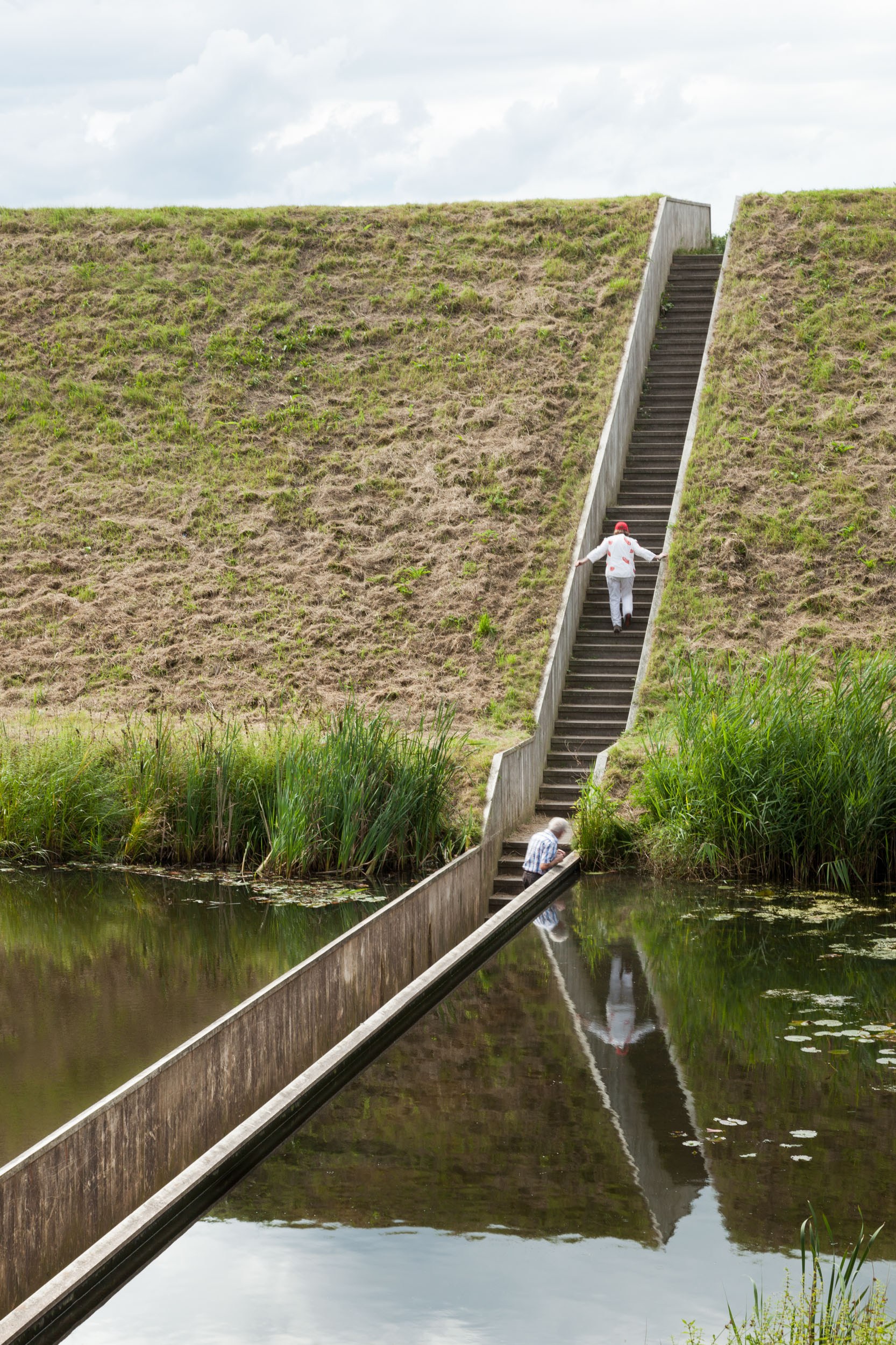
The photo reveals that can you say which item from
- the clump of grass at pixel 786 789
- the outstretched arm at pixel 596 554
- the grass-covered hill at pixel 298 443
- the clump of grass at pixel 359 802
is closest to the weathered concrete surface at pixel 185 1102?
the clump of grass at pixel 359 802

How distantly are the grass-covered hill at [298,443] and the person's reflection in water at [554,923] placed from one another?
13.7 feet

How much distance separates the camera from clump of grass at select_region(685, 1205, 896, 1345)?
4203mm

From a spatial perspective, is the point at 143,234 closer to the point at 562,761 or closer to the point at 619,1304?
the point at 562,761

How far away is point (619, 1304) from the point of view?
15.1ft

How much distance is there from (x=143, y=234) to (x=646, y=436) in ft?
38.4

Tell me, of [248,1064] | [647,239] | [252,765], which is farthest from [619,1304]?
[647,239]

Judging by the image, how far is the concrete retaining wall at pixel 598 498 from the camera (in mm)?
13117

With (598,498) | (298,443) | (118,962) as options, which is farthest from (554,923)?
(298,443)

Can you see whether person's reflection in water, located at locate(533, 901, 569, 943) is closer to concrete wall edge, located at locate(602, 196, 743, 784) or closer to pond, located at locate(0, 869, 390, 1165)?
pond, located at locate(0, 869, 390, 1165)

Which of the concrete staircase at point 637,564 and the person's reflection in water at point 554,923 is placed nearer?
the person's reflection in water at point 554,923

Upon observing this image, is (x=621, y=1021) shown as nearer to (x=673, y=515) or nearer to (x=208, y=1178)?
(x=208, y=1178)

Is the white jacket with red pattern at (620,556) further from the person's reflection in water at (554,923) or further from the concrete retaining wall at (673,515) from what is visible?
the person's reflection in water at (554,923)

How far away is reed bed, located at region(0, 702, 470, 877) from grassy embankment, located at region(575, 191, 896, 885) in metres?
1.65

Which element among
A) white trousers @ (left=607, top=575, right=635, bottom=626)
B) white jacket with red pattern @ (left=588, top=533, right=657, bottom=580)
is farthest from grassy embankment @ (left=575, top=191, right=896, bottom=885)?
white jacket with red pattern @ (left=588, top=533, right=657, bottom=580)
